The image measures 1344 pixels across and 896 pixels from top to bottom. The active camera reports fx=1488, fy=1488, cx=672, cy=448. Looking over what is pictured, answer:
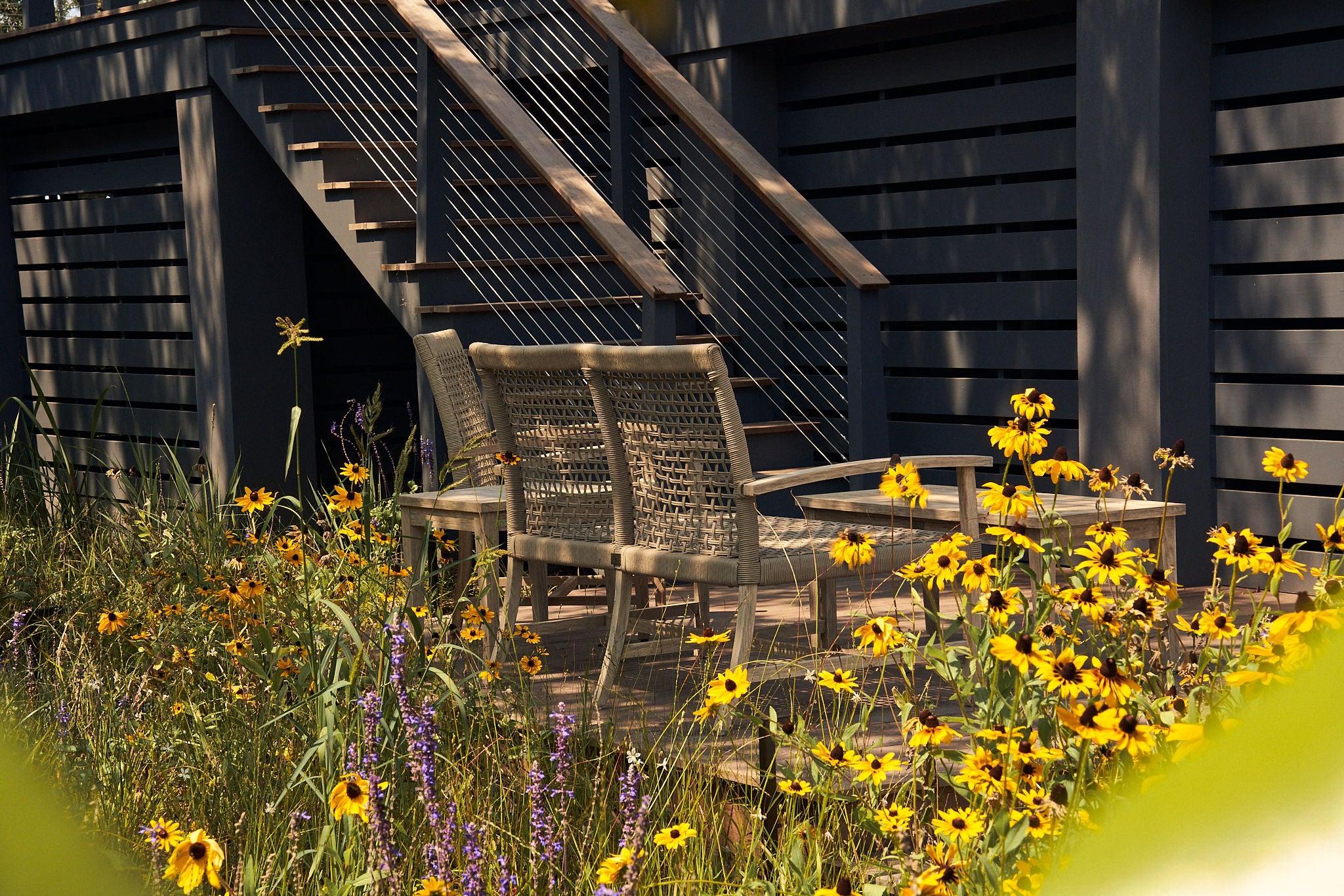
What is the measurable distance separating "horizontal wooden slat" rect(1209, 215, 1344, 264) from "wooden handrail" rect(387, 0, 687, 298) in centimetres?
183

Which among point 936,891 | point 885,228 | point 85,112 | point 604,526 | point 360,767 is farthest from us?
point 85,112

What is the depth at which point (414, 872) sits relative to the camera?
242cm

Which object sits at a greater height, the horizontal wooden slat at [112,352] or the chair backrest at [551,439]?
the horizontal wooden slat at [112,352]

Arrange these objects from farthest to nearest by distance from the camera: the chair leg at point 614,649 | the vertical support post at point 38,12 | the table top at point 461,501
→ the vertical support post at point 38,12 < the table top at point 461,501 < the chair leg at point 614,649

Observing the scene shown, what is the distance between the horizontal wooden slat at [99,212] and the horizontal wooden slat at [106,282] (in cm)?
27

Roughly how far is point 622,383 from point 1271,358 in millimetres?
2524

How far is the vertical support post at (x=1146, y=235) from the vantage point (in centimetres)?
484

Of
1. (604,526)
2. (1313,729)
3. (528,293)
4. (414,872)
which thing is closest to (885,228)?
(528,293)

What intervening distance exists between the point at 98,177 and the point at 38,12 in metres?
0.97

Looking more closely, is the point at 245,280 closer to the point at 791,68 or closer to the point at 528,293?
the point at 528,293

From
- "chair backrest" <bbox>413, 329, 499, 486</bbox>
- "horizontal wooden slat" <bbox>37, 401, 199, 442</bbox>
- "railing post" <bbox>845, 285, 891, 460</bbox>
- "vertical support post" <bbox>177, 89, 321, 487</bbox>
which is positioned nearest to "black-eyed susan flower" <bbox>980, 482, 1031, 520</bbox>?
"chair backrest" <bbox>413, 329, 499, 486</bbox>

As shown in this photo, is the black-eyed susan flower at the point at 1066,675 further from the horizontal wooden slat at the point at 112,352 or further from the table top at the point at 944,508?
the horizontal wooden slat at the point at 112,352

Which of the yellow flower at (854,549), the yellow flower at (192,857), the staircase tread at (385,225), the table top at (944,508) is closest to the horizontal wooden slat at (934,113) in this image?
the staircase tread at (385,225)

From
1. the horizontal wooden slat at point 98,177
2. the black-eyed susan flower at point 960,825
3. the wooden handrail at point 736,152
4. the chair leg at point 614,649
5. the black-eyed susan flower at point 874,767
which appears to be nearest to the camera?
the black-eyed susan flower at point 960,825
